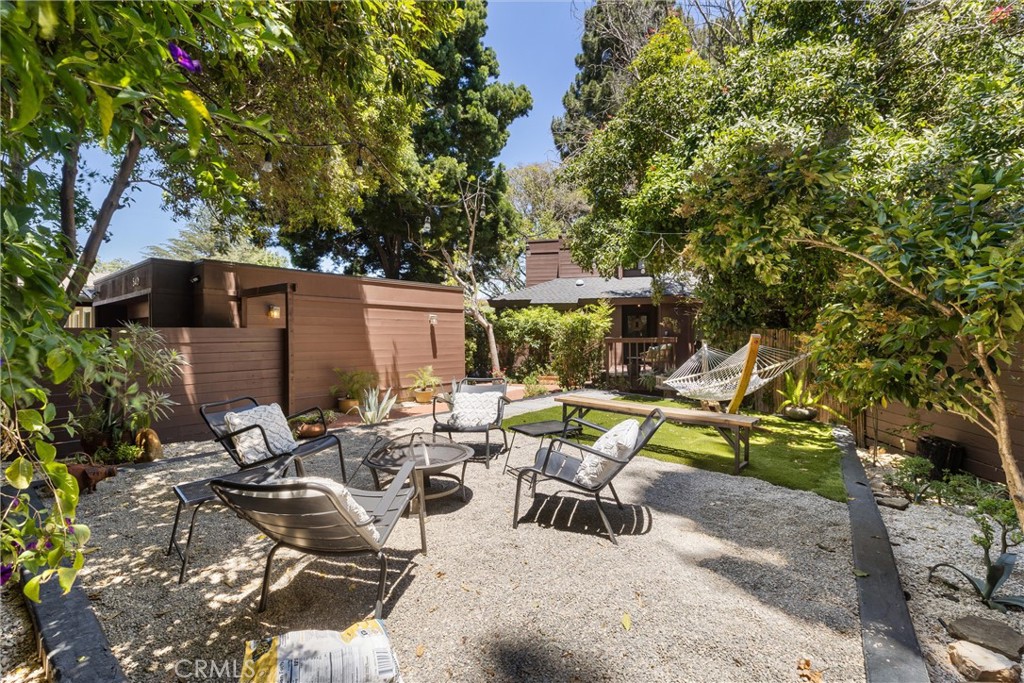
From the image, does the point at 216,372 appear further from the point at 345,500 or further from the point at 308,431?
the point at 345,500

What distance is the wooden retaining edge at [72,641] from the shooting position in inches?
71.3

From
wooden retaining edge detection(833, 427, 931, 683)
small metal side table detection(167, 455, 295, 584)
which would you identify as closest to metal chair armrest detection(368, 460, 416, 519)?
small metal side table detection(167, 455, 295, 584)

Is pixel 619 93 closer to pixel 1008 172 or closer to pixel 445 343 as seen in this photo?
pixel 445 343

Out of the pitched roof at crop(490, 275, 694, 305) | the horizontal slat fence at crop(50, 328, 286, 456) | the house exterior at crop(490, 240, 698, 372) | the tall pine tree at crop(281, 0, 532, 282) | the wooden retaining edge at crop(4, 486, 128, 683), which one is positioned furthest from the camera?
the pitched roof at crop(490, 275, 694, 305)

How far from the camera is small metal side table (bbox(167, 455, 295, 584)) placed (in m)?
2.72

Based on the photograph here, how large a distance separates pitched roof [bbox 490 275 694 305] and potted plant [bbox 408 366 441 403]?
244 inches

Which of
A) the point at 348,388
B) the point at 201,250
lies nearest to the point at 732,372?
the point at 348,388

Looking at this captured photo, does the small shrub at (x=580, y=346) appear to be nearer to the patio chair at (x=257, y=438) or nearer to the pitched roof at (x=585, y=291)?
the pitched roof at (x=585, y=291)

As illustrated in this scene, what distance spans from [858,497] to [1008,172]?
10.00ft

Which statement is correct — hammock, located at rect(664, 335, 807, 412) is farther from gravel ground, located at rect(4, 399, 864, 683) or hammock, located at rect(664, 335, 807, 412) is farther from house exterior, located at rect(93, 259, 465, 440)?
house exterior, located at rect(93, 259, 465, 440)

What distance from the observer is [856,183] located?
5.27 meters

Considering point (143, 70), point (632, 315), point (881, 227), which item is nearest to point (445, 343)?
point (632, 315)

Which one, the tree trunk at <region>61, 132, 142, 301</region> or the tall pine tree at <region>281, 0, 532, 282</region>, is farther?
the tall pine tree at <region>281, 0, 532, 282</region>

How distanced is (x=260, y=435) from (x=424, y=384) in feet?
19.3
